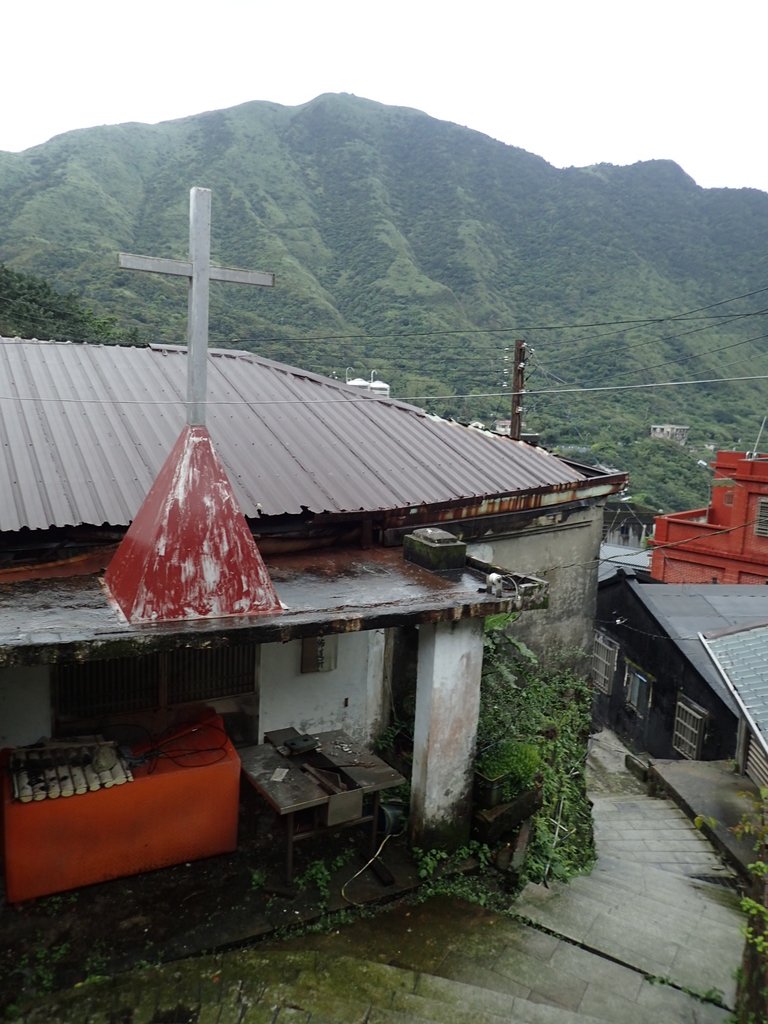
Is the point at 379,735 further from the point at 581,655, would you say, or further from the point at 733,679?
the point at 733,679

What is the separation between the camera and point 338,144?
8762 centimetres

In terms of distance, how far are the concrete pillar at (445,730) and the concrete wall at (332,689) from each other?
6.25 ft

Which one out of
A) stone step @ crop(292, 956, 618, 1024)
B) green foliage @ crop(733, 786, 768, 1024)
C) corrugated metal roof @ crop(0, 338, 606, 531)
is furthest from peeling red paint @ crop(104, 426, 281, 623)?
green foliage @ crop(733, 786, 768, 1024)

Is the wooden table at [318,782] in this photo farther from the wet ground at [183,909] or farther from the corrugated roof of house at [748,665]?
the corrugated roof of house at [748,665]

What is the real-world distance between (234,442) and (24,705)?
3.96m

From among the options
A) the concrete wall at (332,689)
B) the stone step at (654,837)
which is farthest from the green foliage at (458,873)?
the stone step at (654,837)

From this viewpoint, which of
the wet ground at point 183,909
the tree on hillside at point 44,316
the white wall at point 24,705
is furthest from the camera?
the tree on hillside at point 44,316

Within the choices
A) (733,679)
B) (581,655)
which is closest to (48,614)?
(581,655)

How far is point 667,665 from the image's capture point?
19984 millimetres

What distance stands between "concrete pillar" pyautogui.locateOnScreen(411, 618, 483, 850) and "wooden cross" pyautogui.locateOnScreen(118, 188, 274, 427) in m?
3.12

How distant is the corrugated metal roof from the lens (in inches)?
310

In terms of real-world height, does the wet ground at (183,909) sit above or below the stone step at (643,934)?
above

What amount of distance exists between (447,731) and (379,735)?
248 centimetres

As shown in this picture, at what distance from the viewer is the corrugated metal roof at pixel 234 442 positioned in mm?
7871
